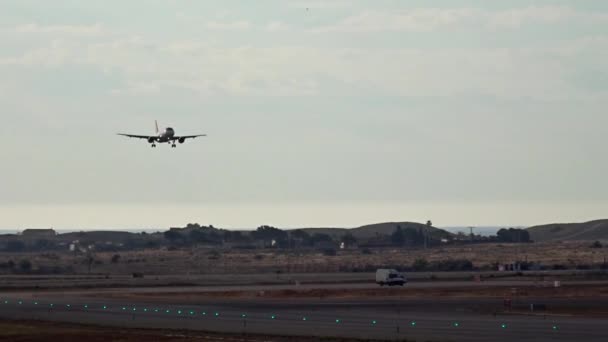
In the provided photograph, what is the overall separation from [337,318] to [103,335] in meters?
19.5

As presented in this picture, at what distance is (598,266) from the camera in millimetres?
192375

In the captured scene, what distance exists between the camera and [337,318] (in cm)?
9356

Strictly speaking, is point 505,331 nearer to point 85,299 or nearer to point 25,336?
point 25,336

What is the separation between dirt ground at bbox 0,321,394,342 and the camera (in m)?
78.2

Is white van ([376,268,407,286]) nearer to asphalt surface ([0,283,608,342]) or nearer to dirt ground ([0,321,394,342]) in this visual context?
asphalt surface ([0,283,608,342])

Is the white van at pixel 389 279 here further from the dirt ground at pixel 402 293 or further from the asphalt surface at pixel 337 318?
the asphalt surface at pixel 337 318

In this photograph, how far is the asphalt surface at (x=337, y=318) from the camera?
78.9 metres

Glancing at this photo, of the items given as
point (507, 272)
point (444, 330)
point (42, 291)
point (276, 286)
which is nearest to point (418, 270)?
point (507, 272)

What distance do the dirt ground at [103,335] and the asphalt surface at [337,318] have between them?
9.03 feet

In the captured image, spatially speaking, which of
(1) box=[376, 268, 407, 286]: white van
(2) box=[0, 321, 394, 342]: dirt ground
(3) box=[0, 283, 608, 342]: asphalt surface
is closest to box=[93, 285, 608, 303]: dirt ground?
(3) box=[0, 283, 608, 342]: asphalt surface

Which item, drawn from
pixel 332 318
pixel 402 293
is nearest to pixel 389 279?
pixel 402 293

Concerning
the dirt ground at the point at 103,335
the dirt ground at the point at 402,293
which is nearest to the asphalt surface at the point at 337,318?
the dirt ground at the point at 103,335

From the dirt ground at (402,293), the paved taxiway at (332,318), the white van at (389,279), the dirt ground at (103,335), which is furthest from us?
the white van at (389,279)

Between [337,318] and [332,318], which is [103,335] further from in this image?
[337,318]
